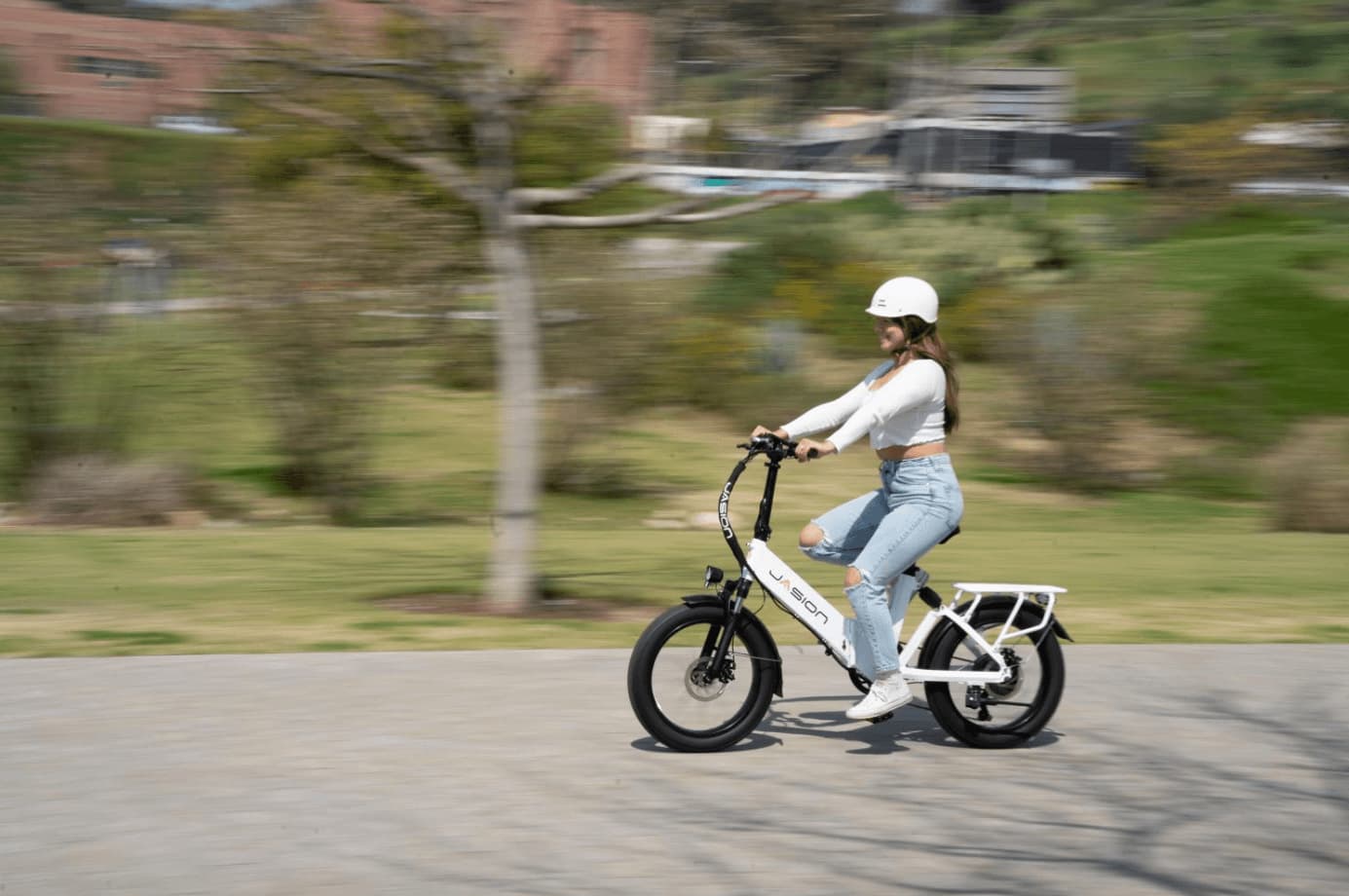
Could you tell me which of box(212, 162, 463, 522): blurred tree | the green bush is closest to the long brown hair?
box(212, 162, 463, 522): blurred tree

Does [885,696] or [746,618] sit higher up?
[746,618]

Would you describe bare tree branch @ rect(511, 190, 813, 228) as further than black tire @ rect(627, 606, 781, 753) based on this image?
Yes

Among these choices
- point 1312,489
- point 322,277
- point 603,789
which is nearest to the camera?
point 603,789

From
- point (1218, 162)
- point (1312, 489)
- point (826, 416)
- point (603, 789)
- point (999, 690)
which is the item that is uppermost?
point (1218, 162)

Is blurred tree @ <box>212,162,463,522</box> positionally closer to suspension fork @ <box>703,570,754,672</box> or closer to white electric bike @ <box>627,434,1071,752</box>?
white electric bike @ <box>627,434,1071,752</box>

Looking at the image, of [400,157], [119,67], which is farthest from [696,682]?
[119,67]

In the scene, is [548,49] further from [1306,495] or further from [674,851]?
[1306,495]

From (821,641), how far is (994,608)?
72cm

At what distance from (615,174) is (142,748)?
17.7 ft

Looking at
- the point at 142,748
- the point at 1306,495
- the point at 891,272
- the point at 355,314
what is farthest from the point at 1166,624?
the point at 891,272

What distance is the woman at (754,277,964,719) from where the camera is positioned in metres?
6.30

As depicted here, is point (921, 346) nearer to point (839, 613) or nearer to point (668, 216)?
point (839, 613)

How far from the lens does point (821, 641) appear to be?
21.5ft

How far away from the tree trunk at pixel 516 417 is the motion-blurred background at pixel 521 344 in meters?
0.03
